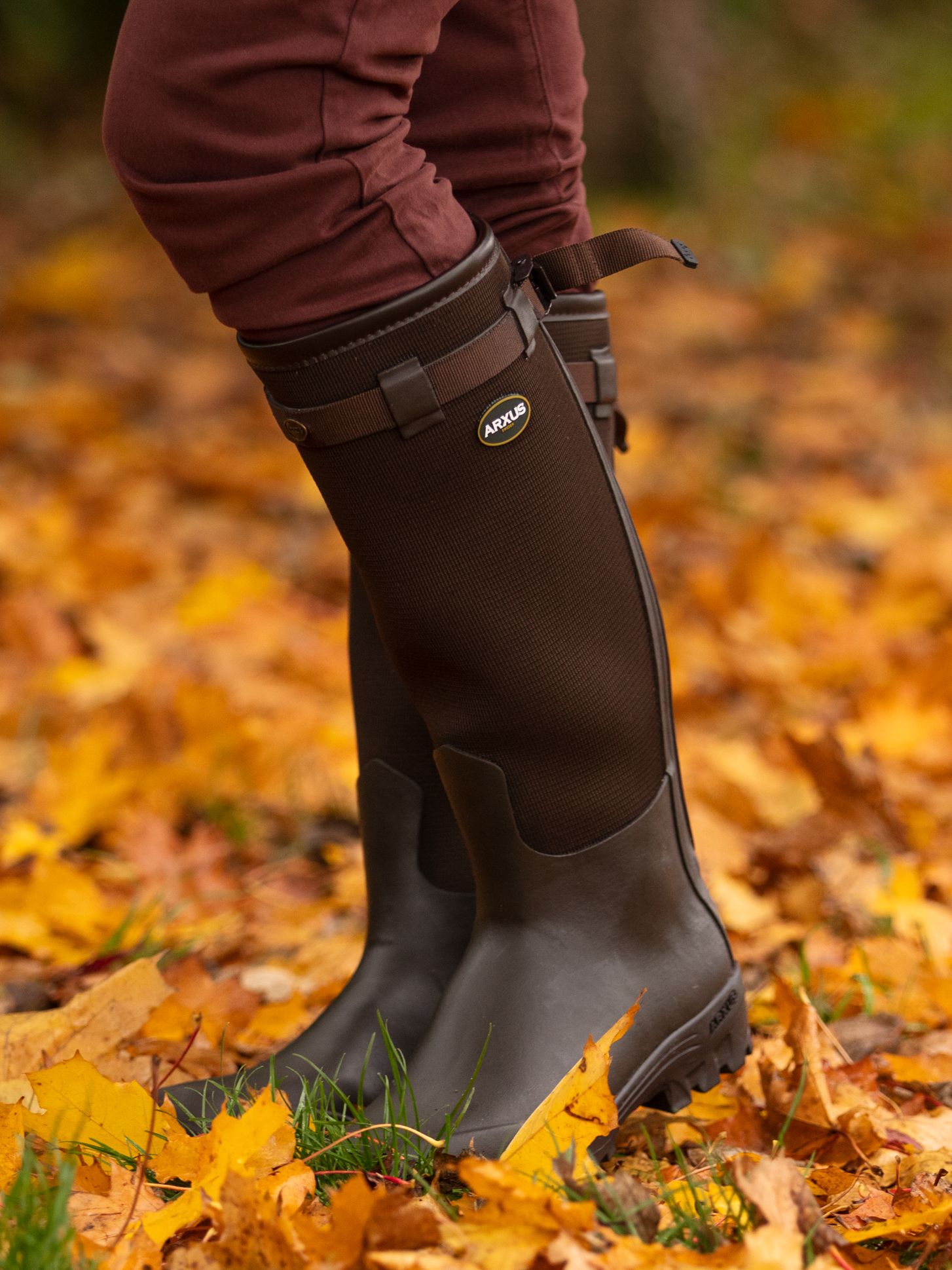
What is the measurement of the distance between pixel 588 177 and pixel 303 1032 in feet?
15.3

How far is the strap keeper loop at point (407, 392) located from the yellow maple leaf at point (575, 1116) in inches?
18.5

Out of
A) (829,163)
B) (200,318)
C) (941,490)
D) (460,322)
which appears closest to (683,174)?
(829,163)

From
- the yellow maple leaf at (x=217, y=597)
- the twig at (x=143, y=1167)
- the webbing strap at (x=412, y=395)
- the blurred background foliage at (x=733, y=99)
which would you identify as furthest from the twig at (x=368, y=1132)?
the blurred background foliage at (x=733, y=99)

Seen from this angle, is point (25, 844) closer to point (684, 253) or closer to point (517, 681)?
point (517, 681)

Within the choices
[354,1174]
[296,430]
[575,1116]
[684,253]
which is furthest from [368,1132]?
[684,253]

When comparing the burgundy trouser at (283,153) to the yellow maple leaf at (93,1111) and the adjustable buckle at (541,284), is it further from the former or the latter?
the yellow maple leaf at (93,1111)

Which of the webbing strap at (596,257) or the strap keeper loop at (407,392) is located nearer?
the strap keeper loop at (407,392)

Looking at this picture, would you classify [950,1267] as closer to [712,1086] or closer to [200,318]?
[712,1086]

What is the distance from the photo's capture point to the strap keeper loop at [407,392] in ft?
3.21

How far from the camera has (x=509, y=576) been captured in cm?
104

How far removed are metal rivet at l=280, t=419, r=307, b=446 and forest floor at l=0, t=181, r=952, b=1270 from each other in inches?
20.0

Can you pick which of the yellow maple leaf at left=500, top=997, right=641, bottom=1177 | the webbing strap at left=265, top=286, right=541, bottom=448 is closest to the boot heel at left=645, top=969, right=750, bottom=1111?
the yellow maple leaf at left=500, top=997, right=641, bottom=1177

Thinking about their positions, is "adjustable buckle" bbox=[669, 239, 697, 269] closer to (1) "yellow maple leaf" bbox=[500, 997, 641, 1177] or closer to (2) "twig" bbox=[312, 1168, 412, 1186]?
(1) "yellow maple leaf" bbox=[500, 997, 641, 1177]

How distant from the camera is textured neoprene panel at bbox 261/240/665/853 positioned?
1004 millimetres
